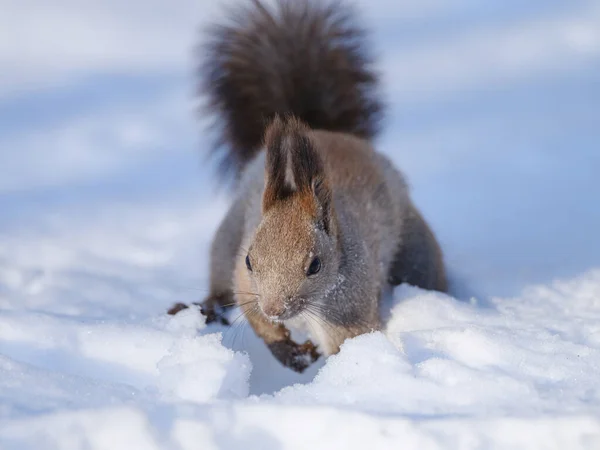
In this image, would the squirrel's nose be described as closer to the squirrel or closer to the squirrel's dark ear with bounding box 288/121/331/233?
the squirrel

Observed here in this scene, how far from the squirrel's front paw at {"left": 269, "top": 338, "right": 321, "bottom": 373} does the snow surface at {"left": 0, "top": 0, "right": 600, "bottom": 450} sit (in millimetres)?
43

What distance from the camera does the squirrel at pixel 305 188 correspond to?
258cm

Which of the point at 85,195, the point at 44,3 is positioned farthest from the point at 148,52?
the point at 85,195

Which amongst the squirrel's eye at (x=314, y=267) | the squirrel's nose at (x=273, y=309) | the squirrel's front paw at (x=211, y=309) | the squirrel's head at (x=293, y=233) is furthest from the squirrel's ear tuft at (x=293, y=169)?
the squirrel's front paw at (x=211, y=309)

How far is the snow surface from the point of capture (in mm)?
1713

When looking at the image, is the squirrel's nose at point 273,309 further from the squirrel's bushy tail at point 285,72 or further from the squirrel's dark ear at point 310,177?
the squirrel's bushy tail at point 285,72

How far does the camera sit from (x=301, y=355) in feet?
9.31

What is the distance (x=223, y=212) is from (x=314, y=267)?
259 centimetres

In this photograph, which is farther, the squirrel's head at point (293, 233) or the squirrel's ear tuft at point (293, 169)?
the squirrel's ear tuft at point (293, 169)

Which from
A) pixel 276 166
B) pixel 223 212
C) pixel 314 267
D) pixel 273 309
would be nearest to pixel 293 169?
pixel 276 166

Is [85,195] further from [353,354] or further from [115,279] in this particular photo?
[353,354]

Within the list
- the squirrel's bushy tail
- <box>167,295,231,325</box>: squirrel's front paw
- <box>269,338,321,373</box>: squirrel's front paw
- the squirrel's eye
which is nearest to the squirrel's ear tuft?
the squirrel's eye

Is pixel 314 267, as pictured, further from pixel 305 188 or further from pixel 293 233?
pixel 305 188

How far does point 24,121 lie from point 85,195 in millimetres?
1512
